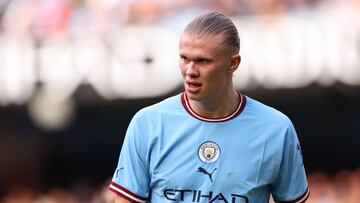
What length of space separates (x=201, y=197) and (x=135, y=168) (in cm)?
33

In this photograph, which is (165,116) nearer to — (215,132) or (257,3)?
(215,132)

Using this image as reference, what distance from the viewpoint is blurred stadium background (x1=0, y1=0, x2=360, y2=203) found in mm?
9586

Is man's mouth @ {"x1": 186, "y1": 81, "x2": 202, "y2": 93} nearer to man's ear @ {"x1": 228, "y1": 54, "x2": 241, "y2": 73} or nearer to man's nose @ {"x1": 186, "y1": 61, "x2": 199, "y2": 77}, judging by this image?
man's nose @ {"x1": 186, "y1": 61, "x2": 199, "y2": 77}

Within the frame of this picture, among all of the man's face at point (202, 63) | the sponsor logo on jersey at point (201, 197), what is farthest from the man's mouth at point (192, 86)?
the sponsor logo on jersey at point (201, 197)

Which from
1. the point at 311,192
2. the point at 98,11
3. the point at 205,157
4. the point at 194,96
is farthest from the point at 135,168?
the point at 311,192

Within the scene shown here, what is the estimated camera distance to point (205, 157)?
4504 mm

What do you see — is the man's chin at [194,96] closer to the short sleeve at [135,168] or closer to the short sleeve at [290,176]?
the short sleeve at [135,168]

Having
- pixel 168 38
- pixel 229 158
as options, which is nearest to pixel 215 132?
pixel 229 158

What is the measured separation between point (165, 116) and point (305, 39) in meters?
5.20

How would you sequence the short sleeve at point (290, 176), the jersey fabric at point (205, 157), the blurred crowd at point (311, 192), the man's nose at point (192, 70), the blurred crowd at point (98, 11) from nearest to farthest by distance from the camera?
1. the man's nose at point (192, 70)
2. the jersey fabric at point (205, 157)
3. the short sleeve at point (290, 176)
4. the blurred crowd at point (98, 11)
5. the blurred crowd at point (311, 192)

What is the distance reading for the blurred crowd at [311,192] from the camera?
10.0 metres

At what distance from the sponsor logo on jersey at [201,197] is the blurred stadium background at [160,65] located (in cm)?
514

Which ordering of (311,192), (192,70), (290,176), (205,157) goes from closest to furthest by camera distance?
(192,70) → (205,157) → (290,176) → (311,192)

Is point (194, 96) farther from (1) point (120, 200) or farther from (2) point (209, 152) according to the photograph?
(1) point (120, 200)
